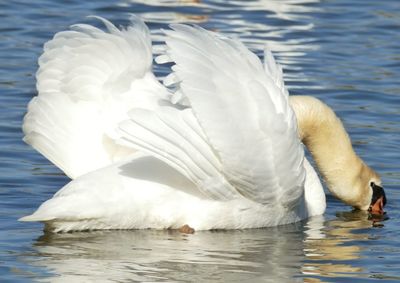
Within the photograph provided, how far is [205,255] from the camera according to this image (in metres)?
9.49

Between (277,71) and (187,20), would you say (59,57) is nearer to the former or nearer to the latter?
(277,71)

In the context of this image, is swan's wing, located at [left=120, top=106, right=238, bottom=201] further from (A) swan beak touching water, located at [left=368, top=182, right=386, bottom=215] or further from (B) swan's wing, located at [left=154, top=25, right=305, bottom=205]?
(A) swan beak touching water, located at [left=368, top=182, right=386, bottom=215]

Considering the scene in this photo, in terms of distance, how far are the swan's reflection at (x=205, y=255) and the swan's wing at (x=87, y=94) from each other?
66 centimetres

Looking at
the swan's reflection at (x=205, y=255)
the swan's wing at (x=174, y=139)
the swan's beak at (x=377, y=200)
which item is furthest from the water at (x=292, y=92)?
the swan's wing at (x=174, y=139)

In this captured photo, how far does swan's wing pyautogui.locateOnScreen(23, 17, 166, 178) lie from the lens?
401 inches

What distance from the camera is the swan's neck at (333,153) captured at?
11.1m

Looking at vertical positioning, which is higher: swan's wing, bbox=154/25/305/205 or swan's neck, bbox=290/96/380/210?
swan's wing, bbox=154/25/305/205

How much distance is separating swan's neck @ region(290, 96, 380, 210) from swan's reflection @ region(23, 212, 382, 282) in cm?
71

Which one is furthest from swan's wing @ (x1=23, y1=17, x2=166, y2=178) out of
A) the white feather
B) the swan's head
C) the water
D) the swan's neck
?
the swan's head

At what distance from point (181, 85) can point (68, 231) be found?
4.68 ft

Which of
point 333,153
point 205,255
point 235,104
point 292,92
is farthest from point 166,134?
point 292,92

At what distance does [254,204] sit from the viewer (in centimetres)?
1019

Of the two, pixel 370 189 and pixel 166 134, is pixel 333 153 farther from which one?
pixel 166 134

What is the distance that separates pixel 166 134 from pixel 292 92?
5.82 m
